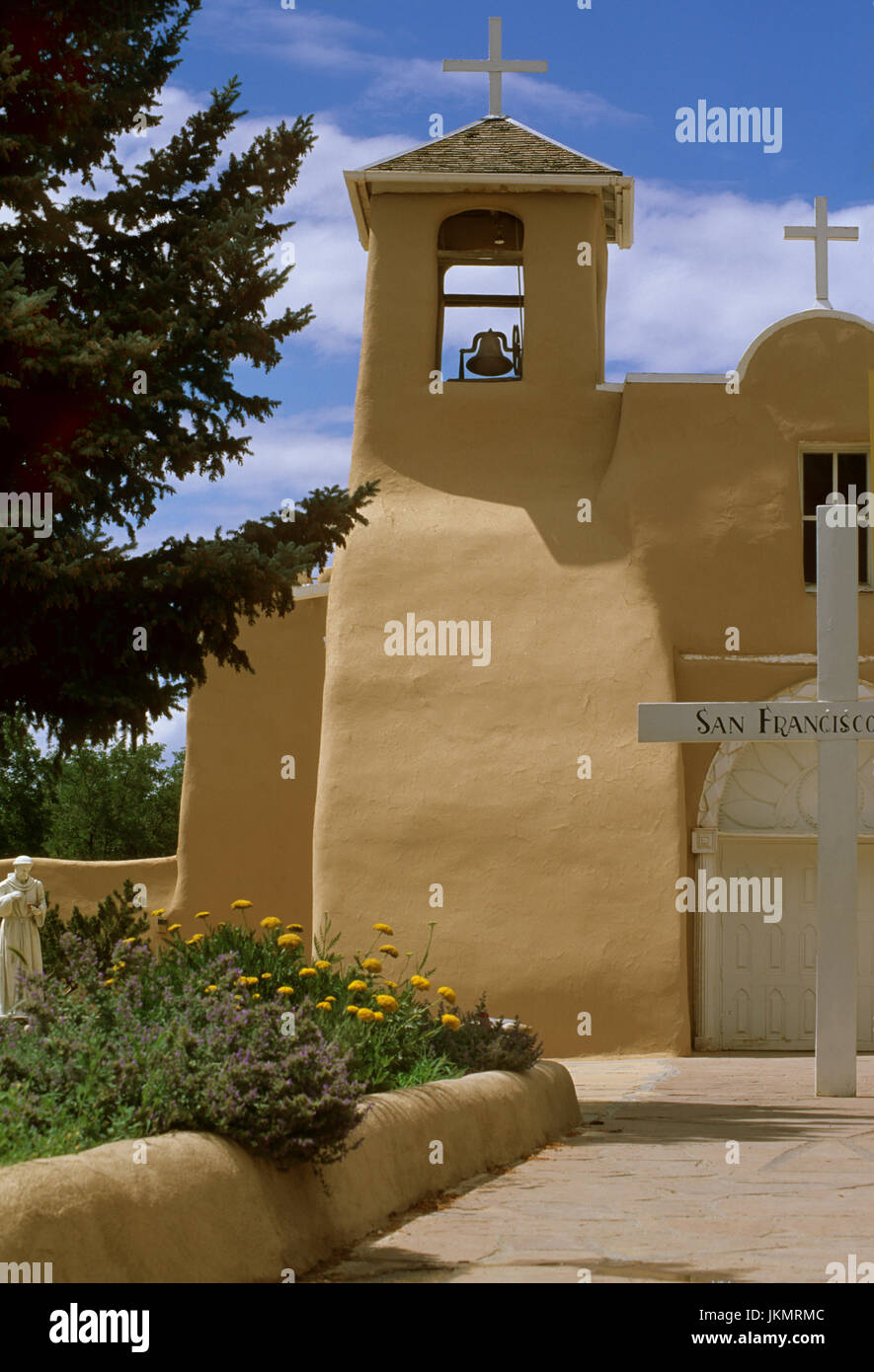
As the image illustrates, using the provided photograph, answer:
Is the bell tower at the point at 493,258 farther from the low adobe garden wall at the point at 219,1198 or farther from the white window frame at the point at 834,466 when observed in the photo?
the low adobe garden wall at the point at 219,1198

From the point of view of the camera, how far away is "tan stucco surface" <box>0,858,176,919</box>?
1961cm

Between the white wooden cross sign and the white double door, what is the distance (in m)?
5.31

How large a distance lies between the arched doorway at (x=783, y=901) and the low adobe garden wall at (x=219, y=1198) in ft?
30.4

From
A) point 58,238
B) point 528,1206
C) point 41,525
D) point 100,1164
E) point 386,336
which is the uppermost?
point 386,336

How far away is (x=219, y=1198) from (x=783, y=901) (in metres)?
12.5

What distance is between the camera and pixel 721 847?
16.9 metres

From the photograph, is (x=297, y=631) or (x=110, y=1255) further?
(x=297, y=631)

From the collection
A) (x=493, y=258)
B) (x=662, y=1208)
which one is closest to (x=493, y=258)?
(x=493, y=258)

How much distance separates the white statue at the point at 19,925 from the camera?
12391 millimetres

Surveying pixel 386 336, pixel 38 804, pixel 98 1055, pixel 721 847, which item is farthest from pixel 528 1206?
pixel 38 804

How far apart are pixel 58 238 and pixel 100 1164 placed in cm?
747

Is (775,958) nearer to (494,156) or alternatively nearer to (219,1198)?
(494,156)

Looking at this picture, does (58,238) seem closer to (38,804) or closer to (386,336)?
(386,336)

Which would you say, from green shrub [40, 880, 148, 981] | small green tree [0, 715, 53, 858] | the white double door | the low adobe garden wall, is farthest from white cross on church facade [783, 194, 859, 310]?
small green tree [0, 715, 53, 858]
